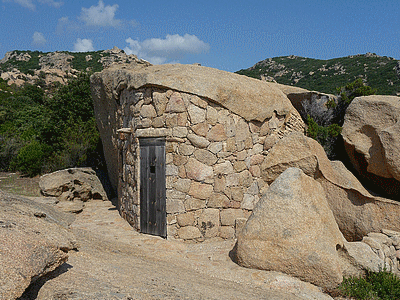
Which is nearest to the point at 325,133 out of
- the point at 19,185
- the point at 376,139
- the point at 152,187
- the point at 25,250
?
the point at 376,139

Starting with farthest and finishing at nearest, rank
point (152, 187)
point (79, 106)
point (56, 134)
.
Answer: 1. point (56, 134)
2. point (79, 106)
3. point (152, 187)

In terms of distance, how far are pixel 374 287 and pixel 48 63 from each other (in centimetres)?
4878

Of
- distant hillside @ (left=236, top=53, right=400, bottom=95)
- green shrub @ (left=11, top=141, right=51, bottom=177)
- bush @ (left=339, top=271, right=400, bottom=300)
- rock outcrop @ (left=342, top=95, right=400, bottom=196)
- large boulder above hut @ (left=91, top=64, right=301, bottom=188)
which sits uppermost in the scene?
distant hillside @ (left=236, top=53, right=400, bottom=95)

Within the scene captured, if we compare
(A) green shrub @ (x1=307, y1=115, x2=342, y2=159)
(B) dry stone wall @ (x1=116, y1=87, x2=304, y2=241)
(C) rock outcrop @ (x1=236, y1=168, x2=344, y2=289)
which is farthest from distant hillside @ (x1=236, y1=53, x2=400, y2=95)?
(C) rock outcrop @ (x1=236, y1=168, x2=344, y2=289)

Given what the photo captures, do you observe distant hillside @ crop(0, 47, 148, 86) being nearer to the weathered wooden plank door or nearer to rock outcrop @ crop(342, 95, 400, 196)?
the weathered wooden plank door

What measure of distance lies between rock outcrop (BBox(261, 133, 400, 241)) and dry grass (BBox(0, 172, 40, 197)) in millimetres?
8218

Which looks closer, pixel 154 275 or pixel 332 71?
pixel 154 275

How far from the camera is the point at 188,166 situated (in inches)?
281

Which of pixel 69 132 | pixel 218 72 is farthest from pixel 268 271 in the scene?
pixel 69 132

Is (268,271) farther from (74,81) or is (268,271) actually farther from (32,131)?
(32,131)

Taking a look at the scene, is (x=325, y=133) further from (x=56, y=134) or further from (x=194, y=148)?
(x=56, y=134)

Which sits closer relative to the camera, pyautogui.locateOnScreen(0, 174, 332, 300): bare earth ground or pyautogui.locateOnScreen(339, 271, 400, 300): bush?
pyautogui.locateOnScreen(0, 174, 332, 300): bare earth ground

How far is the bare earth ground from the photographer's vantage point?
10.0 feet

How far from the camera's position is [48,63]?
44.8 m
